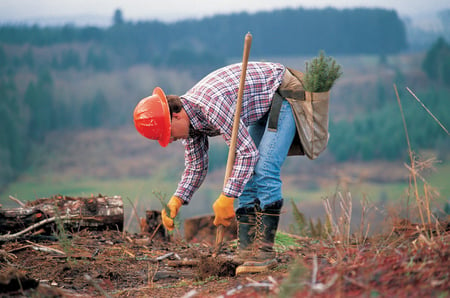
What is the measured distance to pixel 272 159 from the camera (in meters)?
4.17

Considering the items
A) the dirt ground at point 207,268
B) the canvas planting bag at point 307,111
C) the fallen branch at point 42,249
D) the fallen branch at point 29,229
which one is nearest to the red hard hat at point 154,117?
the canvas planting bag at point 307,111

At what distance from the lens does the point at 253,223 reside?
4391 mm

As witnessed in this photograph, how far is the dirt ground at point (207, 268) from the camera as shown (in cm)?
270

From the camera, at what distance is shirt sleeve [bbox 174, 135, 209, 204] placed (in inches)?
175

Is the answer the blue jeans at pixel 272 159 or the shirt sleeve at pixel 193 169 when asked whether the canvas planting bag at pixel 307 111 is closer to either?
the blue jeans at pixel 272 159

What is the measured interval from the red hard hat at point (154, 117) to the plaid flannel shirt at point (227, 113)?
162mm

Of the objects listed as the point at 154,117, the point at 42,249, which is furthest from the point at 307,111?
the point at 42,249

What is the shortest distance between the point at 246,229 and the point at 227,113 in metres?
0.99

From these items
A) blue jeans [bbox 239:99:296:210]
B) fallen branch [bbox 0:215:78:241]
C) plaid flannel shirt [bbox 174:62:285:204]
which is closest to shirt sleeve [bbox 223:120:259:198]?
plaid flannel shirt [bbox 174:62:285:204]

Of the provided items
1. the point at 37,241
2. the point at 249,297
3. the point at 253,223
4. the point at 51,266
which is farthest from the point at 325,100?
the point at 37,241

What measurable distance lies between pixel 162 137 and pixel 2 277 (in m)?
1.46

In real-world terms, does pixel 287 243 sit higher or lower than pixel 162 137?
Result: lower

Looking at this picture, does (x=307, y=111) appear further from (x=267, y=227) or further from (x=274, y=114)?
(x=267, y=227)

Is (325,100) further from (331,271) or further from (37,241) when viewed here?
(37,241)
